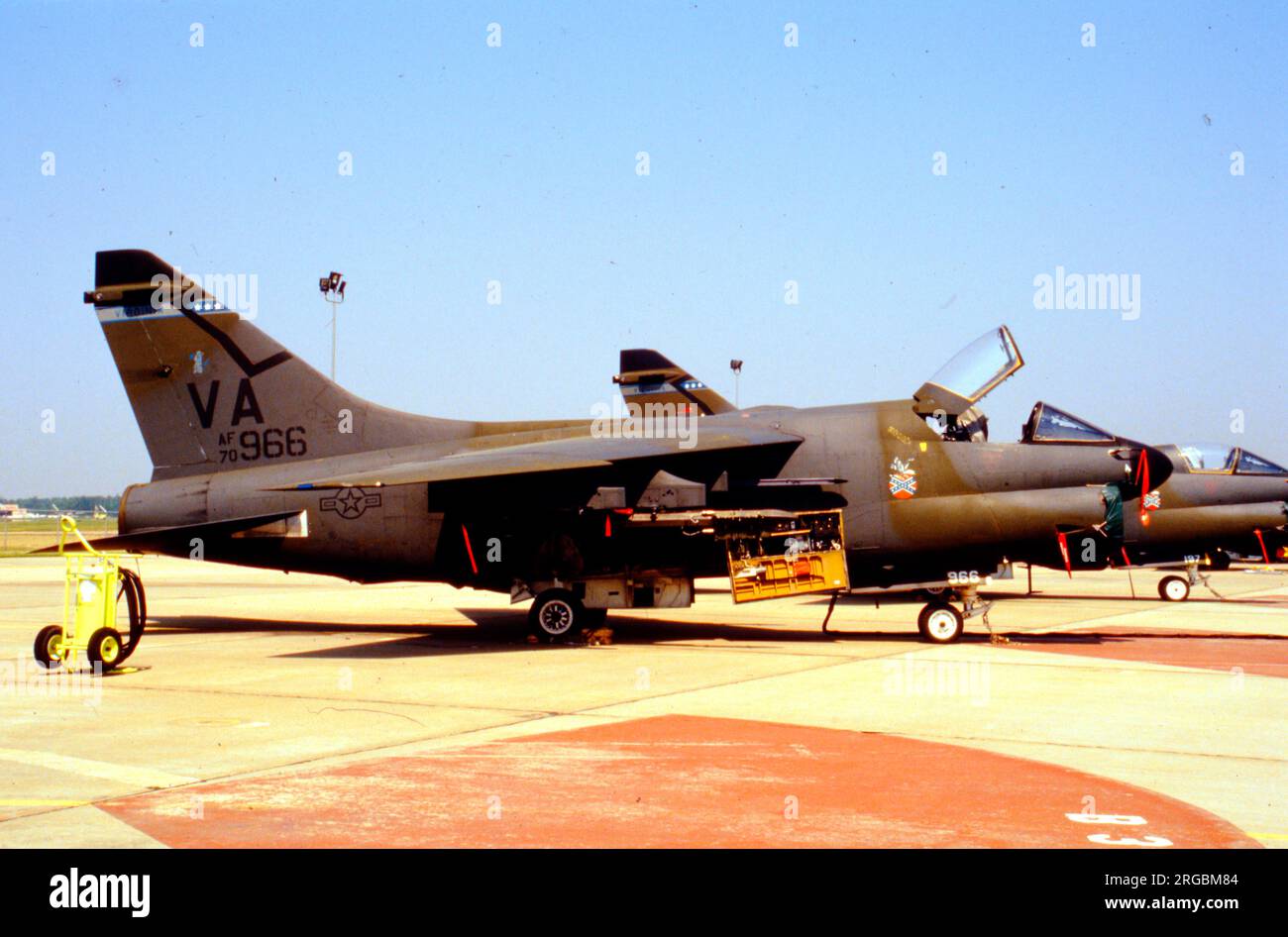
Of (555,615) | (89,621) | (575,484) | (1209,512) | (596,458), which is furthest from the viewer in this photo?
(1209,512)

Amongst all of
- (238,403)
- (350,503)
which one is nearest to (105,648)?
(350,503)

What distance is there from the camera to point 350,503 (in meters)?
17.6

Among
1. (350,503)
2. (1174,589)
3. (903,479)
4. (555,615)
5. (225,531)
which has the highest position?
(903,479)

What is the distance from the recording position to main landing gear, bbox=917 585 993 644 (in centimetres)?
1659

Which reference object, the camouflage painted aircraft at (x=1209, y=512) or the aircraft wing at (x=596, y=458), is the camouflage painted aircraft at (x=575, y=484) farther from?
the camouflage painted aircraft at (x=1209, y=512)

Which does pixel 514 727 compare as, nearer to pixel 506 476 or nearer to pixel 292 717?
pixel 292 717

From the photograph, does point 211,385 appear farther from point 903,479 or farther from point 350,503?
point 903,479

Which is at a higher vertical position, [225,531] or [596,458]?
[596,458]

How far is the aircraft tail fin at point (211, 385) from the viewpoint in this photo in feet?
60.3

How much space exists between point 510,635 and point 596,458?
4.18m

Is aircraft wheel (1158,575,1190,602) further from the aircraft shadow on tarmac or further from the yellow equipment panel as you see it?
the yellow equipment panel

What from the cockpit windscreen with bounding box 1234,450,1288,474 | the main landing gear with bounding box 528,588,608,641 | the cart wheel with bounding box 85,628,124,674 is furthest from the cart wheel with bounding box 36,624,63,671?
the cockpit windscreen with bounding box 1234,450,1288,474

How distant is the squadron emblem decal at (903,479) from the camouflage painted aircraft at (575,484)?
39mm
